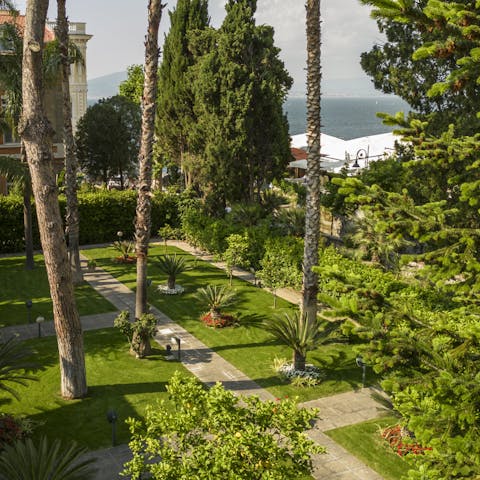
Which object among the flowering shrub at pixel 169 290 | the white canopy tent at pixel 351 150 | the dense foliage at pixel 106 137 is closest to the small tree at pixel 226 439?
the flowering shrub at pixel 169 290

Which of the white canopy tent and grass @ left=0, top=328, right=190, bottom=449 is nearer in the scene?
grass @ left=0, top=328, right=190, bottom=449

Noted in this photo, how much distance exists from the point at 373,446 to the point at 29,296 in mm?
13829

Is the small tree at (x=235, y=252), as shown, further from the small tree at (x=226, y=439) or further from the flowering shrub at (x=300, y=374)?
the small tree at (x=226, y=439)

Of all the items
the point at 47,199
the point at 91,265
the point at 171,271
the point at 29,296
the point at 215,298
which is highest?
the point at 47,199

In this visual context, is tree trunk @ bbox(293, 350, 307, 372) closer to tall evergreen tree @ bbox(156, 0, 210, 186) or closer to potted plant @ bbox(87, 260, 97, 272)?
potted plant @ bbox(87, 260, 97, 272)

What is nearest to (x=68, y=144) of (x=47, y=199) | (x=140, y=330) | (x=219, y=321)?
(x=140, y=330)

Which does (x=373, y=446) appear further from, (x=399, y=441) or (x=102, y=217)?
(x=102, y=217)

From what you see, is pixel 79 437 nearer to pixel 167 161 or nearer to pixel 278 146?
pixel 278 146

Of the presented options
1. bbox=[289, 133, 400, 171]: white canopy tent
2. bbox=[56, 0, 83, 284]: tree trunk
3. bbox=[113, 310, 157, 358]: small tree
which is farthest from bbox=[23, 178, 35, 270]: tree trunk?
bbox=[289, 133, 400, 171]: white canopy tent

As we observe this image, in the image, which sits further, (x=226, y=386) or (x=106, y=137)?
(x=106, y=137)

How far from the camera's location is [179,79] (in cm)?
3244

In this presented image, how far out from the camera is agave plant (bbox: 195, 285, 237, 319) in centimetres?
1858

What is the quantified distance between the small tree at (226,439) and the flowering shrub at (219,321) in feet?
32.9

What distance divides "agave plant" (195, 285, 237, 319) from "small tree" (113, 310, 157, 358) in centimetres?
317
